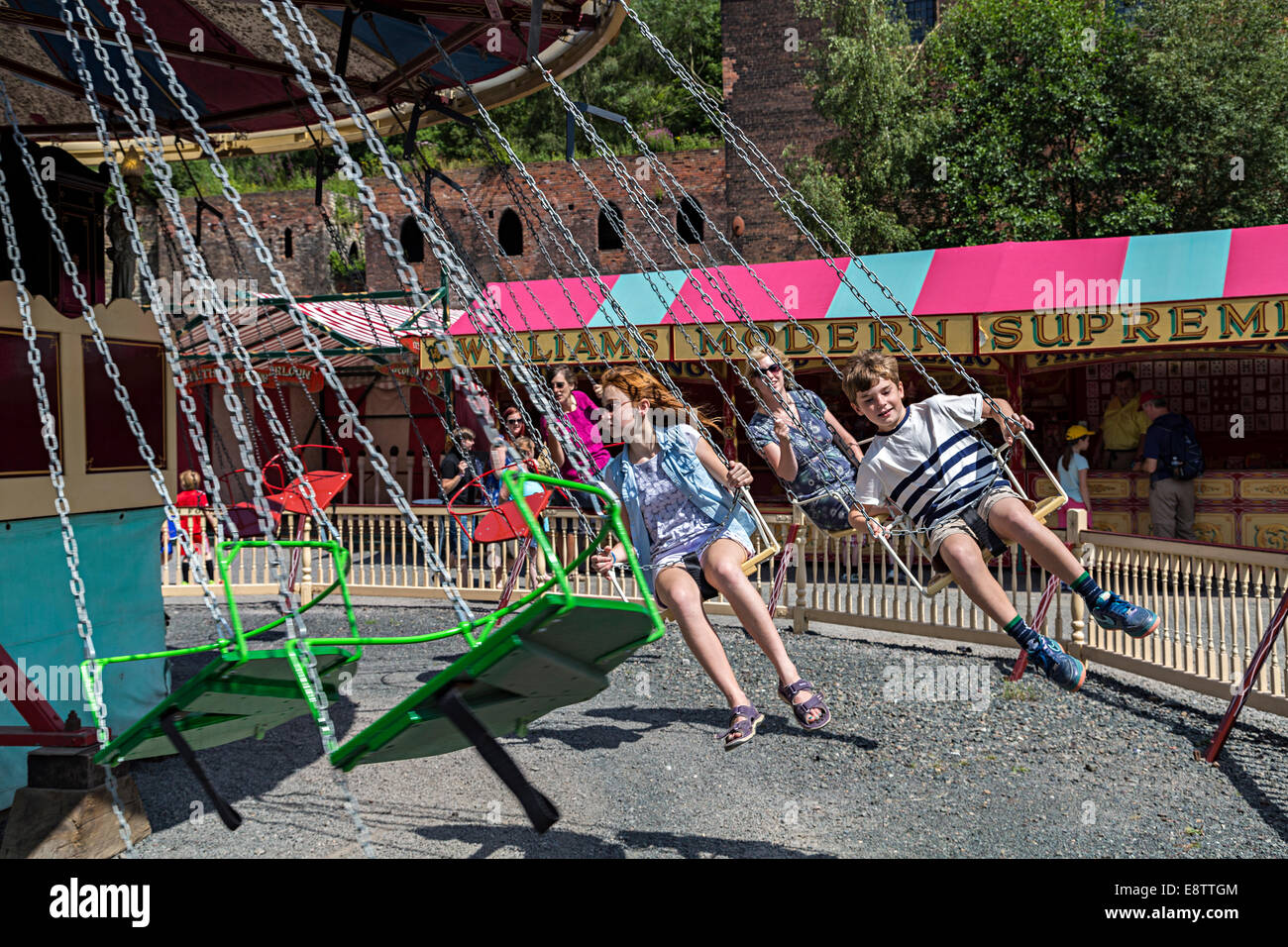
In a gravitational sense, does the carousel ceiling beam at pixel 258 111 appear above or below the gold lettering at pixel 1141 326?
above

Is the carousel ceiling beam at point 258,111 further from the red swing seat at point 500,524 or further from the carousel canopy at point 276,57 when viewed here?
the red swing seat at point 500,524

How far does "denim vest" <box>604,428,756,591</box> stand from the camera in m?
4.43

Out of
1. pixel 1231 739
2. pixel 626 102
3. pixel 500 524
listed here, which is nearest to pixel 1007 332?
pixel 500 524

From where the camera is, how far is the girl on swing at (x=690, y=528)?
13.6 feet

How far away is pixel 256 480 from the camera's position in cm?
325

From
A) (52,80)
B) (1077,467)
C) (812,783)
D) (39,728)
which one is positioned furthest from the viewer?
(1077,467)

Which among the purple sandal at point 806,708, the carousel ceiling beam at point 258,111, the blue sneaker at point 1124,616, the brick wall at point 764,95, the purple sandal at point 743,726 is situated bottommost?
the purple sandal at point 743,726

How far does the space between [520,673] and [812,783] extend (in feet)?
9.72

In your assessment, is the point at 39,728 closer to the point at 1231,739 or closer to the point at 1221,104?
the point at 1231,739

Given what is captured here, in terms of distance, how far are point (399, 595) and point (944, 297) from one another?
704 centimetres

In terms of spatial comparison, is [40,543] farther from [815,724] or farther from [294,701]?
[815,724]

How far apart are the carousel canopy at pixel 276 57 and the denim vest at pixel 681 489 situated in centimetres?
224

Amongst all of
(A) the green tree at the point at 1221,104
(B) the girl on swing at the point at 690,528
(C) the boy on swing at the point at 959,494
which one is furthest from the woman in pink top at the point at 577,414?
(A) the green tree at the point at 1221,104

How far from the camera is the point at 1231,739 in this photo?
19.5 feet
